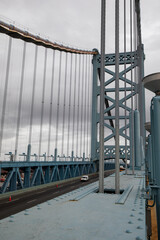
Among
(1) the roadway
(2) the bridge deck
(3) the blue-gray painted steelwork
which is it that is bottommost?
(1) the roadway

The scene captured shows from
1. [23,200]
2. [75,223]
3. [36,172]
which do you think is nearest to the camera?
[75,223]

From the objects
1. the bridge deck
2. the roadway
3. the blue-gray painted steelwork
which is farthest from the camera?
the blue-gray painted steelwork

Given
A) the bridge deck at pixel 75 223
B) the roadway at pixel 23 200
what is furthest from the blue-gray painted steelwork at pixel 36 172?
the bridge deck at pixel 75 223

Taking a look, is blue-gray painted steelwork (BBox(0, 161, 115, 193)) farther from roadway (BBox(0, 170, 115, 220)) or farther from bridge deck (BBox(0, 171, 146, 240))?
bridge deck (BBox(0, 171, 146, 240))

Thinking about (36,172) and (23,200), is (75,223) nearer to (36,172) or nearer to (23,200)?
(23,200)

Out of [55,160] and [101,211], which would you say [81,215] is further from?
[55,160]

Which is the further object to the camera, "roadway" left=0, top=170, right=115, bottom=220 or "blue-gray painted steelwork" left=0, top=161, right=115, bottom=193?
"blue-gray painted steelwork" left=0, top=161, right=115, bottom=193

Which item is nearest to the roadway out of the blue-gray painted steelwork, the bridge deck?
the blue-gray painted steelwork

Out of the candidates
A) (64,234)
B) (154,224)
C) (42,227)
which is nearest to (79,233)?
(64,234)

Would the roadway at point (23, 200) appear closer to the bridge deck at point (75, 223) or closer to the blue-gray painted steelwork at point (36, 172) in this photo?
the blue-gray painted steelwork at point (36, 172)

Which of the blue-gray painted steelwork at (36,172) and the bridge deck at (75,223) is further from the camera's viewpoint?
the blue-gray painted steelwork at (36,172)

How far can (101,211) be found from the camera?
11.3 ft

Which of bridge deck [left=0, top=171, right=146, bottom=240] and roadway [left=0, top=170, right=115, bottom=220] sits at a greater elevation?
bridge deck [left=0, top=171, right=146, bottom=240]

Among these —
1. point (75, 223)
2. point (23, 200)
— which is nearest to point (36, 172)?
point (23, 200)
